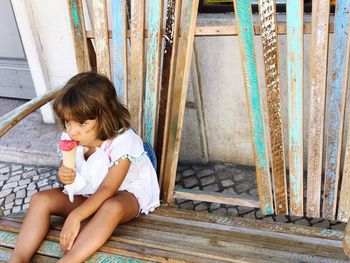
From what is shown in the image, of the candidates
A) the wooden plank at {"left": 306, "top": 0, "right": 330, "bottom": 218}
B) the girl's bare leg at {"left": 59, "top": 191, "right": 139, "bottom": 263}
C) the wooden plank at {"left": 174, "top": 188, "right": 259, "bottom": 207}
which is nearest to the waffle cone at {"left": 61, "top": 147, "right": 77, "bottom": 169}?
the girl's bare leg at {"left": 59, "top": 191, "right": 139, "bottom": 263}

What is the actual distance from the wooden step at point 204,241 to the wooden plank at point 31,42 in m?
1.58

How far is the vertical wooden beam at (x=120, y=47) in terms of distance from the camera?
6.83ft

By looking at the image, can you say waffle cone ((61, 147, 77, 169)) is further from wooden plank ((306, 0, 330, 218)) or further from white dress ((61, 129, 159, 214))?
wooden plank ((306, 0, 330, 218))

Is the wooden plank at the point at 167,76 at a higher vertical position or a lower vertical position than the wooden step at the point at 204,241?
higher

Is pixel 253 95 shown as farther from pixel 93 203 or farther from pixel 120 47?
pixel 93 203

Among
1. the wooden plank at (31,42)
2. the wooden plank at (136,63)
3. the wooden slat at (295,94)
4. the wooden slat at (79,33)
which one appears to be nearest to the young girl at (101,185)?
the wooden plank at (136,63)

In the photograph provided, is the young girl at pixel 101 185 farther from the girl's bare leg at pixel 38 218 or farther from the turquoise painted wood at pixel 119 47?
the turquoise painted wood at pixel 119 47

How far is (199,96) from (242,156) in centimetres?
53

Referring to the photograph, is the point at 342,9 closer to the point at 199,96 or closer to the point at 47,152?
the point at 199,96

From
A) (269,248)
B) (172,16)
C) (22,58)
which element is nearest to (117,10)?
(172,16)

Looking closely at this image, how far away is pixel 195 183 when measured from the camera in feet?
9.77

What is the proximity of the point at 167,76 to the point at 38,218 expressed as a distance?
2.75ft

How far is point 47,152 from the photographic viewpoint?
3.31m

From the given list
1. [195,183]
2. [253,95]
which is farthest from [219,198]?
[195,183]
